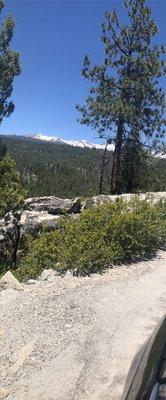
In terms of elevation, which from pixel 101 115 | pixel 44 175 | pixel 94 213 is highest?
pixel 101 115

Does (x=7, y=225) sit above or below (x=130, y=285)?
below

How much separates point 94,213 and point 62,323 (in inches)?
223

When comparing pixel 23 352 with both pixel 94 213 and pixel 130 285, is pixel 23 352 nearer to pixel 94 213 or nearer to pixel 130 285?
pixel 130 285

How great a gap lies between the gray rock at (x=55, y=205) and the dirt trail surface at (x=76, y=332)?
13016mm

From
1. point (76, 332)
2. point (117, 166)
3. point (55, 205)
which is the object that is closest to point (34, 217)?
point (55, 205)

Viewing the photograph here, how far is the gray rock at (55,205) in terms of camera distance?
23.2 metres

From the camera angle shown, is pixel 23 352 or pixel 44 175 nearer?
pixel 23 352

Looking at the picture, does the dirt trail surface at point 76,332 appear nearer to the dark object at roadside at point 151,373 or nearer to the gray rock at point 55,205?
the dark object at roadside at point 151,373

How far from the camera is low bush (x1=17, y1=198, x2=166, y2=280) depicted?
10.9 metres

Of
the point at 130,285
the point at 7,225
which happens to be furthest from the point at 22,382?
the point at 7,225

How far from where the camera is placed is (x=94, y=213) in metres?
13.1

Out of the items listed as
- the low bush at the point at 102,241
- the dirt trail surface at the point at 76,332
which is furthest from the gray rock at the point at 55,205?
the dirt trail surface at the point at 76,332

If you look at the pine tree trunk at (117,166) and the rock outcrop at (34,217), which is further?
the pine tree trunk at (117,166)

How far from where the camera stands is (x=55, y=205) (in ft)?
79.0
